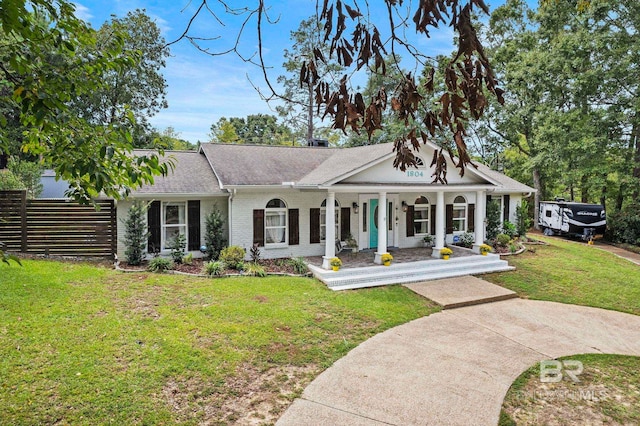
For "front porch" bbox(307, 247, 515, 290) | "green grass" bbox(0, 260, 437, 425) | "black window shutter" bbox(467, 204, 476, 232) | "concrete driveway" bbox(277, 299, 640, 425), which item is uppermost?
"black window shutter" bbox(467, 204, 476, 232)

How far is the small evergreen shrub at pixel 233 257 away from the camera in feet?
41.4

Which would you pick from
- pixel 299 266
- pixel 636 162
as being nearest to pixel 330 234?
pixel 299 266

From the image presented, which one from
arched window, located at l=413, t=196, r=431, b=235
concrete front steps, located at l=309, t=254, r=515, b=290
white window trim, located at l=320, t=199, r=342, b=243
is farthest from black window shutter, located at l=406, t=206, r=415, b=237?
white window trim, located at l=320, t=199, r=342, b=243

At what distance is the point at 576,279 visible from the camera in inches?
513

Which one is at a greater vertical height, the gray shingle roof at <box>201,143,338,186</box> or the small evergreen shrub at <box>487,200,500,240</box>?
the gray shingle roof at <box>201,143,338,186</box>

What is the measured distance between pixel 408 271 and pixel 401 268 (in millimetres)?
255

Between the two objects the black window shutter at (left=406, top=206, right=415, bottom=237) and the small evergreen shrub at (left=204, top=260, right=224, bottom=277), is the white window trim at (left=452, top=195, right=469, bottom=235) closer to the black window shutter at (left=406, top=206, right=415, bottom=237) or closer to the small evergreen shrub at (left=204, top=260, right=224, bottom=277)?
the black window shutter at (left=406, top=206, right=415, bottom=237)

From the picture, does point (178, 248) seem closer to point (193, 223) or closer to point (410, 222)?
point (193, 223)

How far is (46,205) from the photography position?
42.1ft

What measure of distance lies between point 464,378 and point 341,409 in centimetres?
222

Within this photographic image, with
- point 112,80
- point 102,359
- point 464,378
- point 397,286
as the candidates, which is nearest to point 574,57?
point 397,286

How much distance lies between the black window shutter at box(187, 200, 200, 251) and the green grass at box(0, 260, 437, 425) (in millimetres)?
2430

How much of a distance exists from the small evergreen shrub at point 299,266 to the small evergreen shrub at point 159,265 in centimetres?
385

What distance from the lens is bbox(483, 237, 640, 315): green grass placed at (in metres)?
11.1
